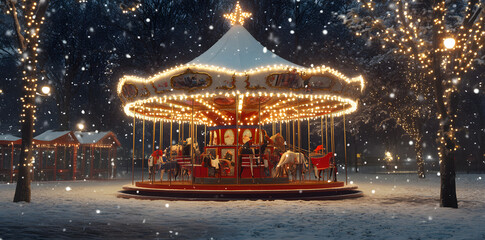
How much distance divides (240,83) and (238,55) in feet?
6.12

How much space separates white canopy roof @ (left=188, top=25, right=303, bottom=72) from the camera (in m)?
14.2

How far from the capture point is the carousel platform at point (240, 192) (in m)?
12.5

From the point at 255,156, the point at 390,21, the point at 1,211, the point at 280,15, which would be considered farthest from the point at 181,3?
the point at 1,211

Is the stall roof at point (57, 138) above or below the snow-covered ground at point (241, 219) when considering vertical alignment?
above

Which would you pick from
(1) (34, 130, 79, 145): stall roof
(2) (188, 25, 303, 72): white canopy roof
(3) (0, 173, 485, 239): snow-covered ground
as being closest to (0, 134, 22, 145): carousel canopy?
(1) (34, 130, 79, 145): stall roof

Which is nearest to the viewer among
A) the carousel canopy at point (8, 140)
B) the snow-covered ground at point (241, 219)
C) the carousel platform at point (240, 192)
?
the snow-covered ground at point (241, 219)

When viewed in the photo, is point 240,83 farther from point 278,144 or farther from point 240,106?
point 240,106

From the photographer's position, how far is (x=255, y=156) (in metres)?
15.6

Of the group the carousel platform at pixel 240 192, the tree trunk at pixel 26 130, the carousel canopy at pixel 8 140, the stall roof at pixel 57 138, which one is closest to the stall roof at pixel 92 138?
the stall roof at pixel 57 138

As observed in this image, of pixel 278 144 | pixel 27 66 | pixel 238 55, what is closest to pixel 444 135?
pixel 278 144

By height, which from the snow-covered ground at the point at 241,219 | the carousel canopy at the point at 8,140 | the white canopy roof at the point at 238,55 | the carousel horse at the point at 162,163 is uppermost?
the white canopy roof at the point at 238,55

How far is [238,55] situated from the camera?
14953 millimetres

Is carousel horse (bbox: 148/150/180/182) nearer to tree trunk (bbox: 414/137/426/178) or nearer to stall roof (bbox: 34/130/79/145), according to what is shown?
stall roof (bbox: 34/130/79/145)

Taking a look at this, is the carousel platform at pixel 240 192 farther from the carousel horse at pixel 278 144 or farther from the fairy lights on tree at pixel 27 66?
the fairy lights on tree at pixel 27 66
